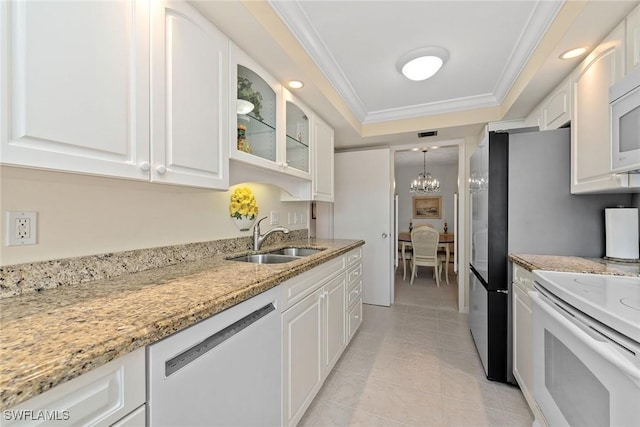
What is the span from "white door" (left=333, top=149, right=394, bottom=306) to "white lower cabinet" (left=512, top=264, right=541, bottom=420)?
1.76 meters

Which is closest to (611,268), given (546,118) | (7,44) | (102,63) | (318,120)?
(546,118)

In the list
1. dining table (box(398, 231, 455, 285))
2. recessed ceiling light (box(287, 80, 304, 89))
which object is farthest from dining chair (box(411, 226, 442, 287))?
recessed ceiling light (box(287, 80, 304, 89))

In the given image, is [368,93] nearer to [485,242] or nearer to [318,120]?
[318,120]

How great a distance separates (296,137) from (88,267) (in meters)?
1.60

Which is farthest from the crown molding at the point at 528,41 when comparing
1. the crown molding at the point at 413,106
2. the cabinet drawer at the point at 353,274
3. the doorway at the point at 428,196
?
the doorway at the point at 428,196

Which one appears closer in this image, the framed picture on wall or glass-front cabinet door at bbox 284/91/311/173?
glass-front cabinet door at bbox 284/91/311/173

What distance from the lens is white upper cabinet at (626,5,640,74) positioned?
4.21 ft

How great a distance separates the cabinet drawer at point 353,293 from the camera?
2.35 meters

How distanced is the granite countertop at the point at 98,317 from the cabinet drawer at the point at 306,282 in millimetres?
124

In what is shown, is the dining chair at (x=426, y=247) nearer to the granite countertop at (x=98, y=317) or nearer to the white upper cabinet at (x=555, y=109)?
the white upper cabinet at (x=555, y=109)

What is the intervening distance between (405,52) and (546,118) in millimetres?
1289

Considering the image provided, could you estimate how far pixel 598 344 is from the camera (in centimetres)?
90

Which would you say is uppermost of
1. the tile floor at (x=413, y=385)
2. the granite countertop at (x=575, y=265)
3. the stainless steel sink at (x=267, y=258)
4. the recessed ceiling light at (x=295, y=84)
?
the recessed ceiling light at (x=295, y=84)

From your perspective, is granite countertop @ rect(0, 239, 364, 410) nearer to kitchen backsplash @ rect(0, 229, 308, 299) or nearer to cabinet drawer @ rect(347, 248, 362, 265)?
kitchen backsplash @ rect(0, 229, 308, 299)
